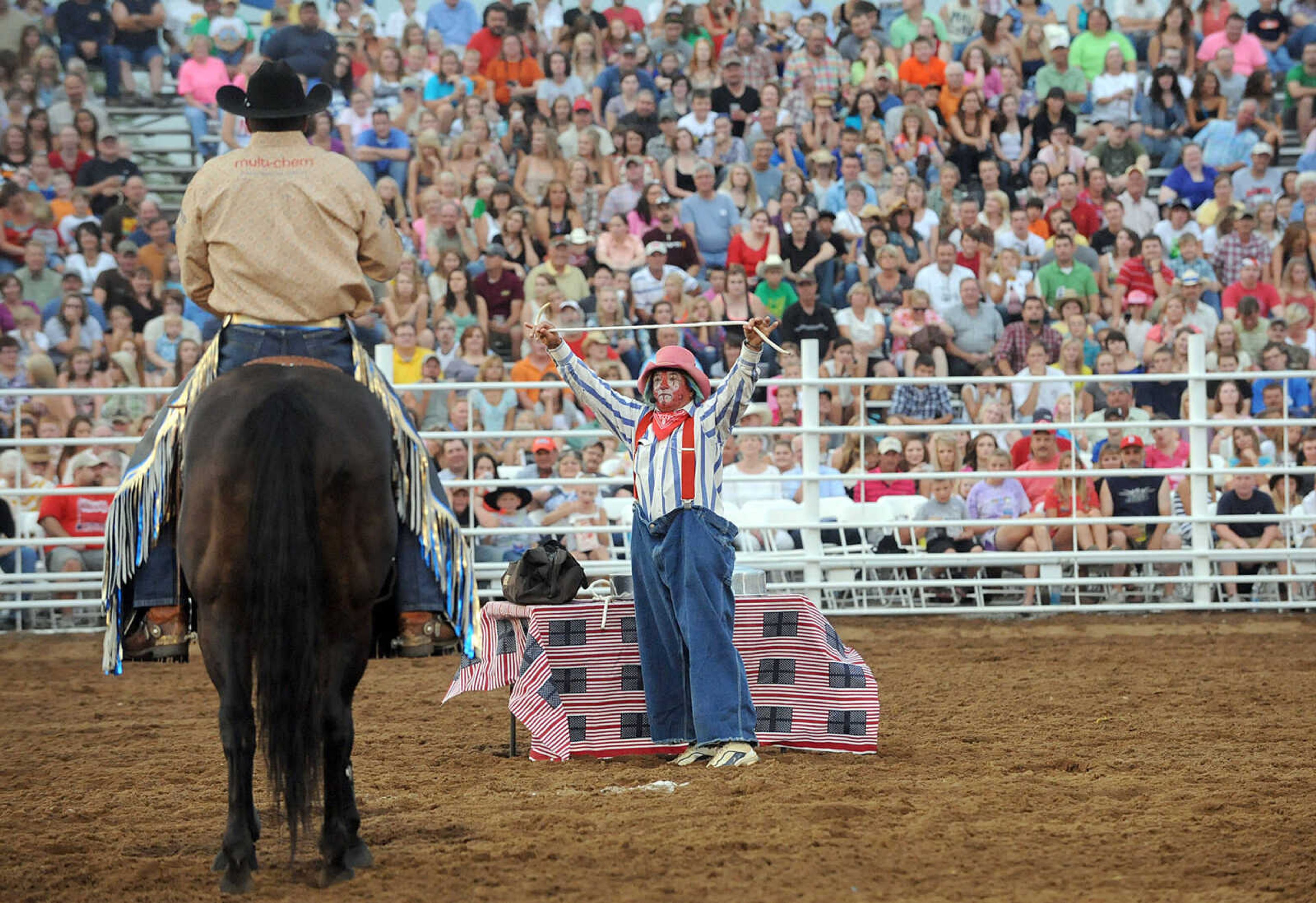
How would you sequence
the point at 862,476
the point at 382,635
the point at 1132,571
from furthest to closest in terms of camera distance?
the point at 1132,571 → the point at 862,476 → the point at 382,635

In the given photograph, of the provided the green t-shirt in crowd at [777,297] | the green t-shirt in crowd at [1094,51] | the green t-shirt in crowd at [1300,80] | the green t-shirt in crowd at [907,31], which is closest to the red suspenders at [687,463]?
the green t-shirt in crowd at [777,297]

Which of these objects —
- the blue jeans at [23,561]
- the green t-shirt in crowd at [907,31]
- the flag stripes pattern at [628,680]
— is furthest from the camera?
the green t-shirt in crowd at [907,31]

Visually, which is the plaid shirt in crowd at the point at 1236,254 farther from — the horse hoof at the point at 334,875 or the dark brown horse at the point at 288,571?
the horse hoof at the point at 334,875

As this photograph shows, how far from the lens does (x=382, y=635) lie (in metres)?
5.67

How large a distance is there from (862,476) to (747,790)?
229 inches

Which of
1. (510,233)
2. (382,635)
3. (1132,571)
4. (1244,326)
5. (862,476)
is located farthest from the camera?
(510,233)

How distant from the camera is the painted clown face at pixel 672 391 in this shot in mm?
7336

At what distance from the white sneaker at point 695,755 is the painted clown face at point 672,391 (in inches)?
57.7

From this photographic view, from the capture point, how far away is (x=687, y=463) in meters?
7.19

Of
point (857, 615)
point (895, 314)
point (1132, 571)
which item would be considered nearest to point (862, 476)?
point (857, 615)

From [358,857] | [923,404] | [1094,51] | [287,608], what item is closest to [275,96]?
[287,608]

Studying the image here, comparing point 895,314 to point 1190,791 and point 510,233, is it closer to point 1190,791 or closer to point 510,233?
point 510,233

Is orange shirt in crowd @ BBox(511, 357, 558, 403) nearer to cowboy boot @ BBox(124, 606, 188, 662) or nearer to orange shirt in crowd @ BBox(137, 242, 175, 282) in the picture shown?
orange shirt in crowd @ BBox(137, 242, 175, 282)

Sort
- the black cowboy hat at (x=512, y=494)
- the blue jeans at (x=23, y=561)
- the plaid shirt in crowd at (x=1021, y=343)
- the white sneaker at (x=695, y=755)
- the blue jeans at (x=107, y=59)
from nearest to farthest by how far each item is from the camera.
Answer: the white sneaker at (x=695, y=755) → the black cowboy hat at (x=512, y=494) → the blue jeans at (x=23, y=561) → the plaid shirt in crowd at (x=1021, y=343) → the blue jeans at (x=107, y=59)
